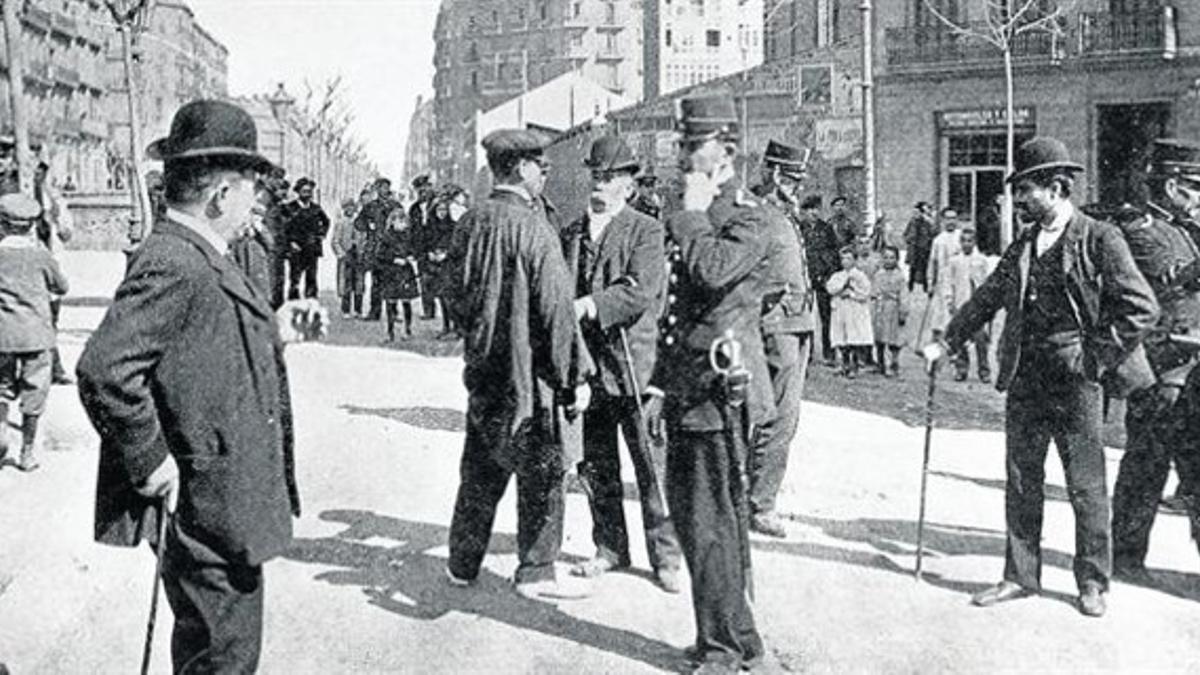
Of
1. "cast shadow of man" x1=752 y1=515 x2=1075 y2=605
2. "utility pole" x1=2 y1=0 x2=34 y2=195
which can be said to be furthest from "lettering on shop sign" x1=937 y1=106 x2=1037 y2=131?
"cast shadow of man" x1=752 y1=515 x2=1075 y2=605

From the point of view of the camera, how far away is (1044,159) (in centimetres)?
579

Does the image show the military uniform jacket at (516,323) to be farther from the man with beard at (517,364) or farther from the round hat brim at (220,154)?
the round hat brim at (220,154)

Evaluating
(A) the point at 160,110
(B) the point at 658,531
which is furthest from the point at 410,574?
(A) the point at 160,110

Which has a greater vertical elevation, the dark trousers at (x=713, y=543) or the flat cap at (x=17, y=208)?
the flat cap at (x=17, y=208)

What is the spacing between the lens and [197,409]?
3.55m

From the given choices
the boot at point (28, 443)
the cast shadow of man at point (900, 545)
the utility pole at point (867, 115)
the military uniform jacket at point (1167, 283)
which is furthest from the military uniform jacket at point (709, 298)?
the utility pole at point (867, 115)

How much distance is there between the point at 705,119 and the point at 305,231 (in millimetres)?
14295

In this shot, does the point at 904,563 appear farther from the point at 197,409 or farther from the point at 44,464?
the point at 44,464

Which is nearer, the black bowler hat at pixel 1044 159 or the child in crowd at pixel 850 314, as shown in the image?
the black bowler hat at pixel 1044 159

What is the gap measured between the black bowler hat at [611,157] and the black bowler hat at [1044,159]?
1817 mm

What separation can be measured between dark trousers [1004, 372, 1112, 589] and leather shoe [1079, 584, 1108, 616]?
31 mm

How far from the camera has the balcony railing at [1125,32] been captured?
27547 mm

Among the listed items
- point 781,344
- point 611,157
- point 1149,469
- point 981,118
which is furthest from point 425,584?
point 981,118

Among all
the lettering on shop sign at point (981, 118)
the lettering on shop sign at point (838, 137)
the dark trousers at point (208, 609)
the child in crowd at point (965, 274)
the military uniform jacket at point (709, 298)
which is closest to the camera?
the dark trousers at point (208, 609)
